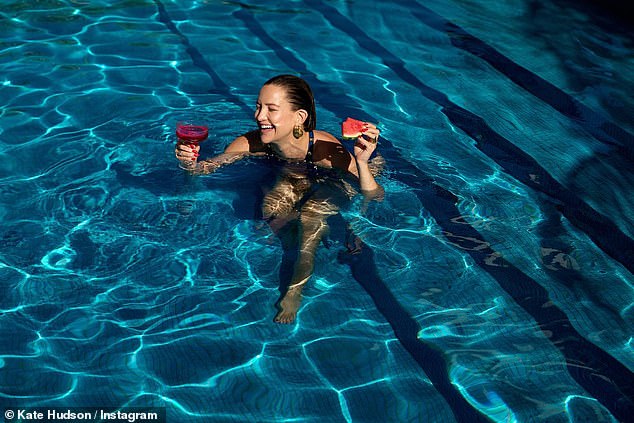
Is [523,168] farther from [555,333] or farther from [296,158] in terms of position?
[555,333]

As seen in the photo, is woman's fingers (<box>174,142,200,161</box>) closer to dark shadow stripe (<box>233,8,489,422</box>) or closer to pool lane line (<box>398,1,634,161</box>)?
dark shadow stripe (<box>233,8,489,422</box>)

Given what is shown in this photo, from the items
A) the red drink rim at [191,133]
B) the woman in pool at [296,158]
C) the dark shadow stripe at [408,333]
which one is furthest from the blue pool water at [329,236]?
the red drink rim at [191,133]

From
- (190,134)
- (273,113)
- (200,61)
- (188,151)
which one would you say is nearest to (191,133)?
(190,134)

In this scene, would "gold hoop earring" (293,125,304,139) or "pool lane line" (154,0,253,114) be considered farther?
"pool lane line" (154,0,253,114)

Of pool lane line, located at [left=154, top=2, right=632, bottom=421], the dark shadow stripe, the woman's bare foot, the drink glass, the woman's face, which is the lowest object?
the woman's bare foot

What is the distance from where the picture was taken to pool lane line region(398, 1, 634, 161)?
7062mm

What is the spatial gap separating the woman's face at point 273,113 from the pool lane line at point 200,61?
1.67 meters

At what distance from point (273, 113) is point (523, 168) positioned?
2.27 m

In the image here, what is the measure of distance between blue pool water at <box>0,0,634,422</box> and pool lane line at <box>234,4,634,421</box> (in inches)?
0.6

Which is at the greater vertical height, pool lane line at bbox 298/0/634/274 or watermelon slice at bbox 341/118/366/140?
watermelon slice at bbox 341/118/366/140

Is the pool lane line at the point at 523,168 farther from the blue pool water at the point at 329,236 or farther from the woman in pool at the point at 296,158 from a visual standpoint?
the woman in pool at the point at 296,158

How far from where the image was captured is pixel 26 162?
5926mm

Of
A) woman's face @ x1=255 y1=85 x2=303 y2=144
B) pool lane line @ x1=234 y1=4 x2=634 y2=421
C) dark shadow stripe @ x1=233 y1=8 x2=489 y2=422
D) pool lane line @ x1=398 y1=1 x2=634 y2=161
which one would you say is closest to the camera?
dark shadow stripe @ x1=233 y1=8 x2=489 y2=422

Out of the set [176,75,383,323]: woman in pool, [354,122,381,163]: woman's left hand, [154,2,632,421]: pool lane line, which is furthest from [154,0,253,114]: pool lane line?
[354,122,381,163]: woman's left hand
